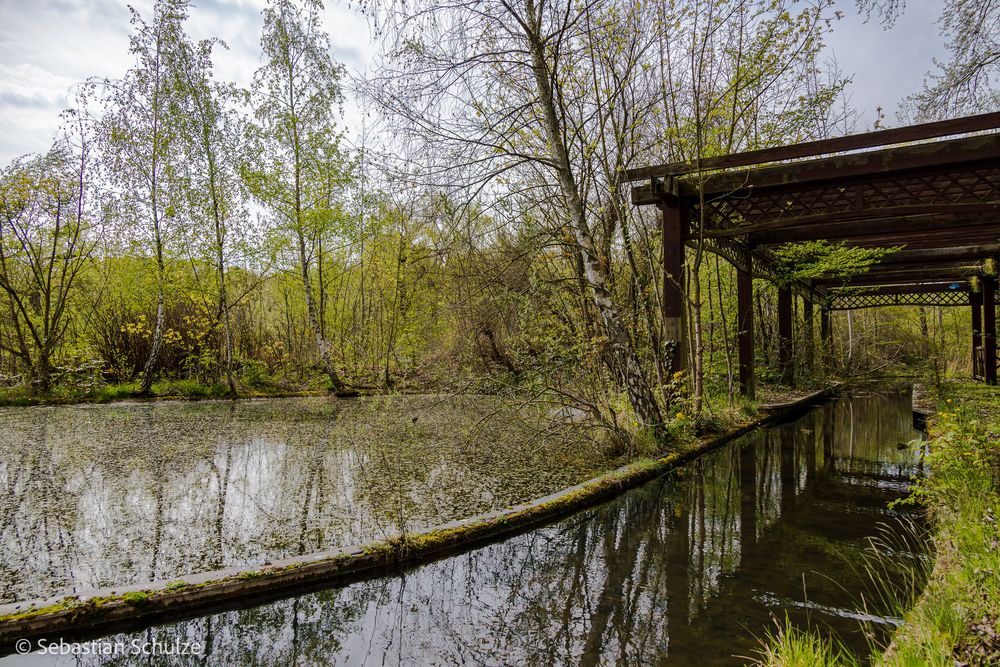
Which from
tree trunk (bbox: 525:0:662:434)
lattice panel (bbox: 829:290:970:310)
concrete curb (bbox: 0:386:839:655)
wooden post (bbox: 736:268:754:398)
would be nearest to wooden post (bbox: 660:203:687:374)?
tree trunk (bbox: 525:0:662:434)

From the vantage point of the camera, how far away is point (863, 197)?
24.9ft

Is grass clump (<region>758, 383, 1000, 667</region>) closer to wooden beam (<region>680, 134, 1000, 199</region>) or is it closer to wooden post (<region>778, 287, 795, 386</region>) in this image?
wooden beam (<region>680, 134, 1000, 199</region>)

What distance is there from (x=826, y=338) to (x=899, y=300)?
4997mm

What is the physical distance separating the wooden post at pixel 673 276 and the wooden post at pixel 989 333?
11.9 meters

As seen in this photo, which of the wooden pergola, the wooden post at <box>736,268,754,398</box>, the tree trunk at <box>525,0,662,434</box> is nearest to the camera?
the tree trunk at <box>525,0,662,434</box>

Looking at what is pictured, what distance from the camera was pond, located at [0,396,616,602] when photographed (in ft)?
10.8

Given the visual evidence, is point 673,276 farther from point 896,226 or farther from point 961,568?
point 961,568

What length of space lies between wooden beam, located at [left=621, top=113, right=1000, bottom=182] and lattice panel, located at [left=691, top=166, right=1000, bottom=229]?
65 centimetres

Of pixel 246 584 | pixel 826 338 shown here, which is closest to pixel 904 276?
pixel 826 338

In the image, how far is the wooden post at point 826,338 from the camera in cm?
1611

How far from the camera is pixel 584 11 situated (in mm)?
6199

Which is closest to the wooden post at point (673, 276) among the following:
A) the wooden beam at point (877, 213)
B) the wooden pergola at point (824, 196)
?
the wooden pergola at point (824, 196)

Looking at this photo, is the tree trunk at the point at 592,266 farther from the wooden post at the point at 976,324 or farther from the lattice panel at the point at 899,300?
the lattice panel at the point at 899,300

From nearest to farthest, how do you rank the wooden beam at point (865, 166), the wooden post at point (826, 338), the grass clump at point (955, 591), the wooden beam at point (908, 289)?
the grass clump at point (955, 591), the wooden beam at point (865, 166), the wooden post at point (826, 338), the wooden beam at point (908, 289)
